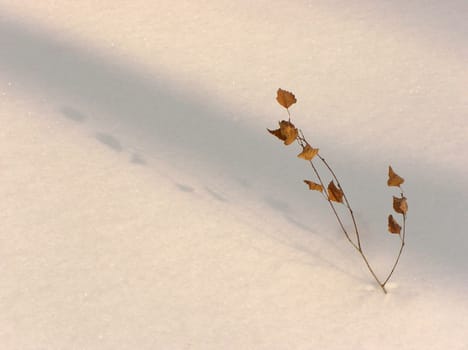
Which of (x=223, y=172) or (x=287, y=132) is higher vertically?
(x=287, y=132)

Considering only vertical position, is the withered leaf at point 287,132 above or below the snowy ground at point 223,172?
above

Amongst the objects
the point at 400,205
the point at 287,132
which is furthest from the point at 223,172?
the point at 400,205

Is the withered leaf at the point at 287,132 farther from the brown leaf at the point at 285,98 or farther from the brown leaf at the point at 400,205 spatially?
the brown leaf at the point at 400,205

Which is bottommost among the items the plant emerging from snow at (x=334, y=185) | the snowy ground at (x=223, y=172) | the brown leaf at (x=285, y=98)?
the snowy ground at (x=223, y=172)

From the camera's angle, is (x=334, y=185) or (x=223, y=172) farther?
(x=223, y=172)

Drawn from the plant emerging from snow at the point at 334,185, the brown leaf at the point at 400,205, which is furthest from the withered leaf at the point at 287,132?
the brown leaf at the point at 400,205

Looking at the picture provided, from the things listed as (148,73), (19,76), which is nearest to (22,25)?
(19,76)

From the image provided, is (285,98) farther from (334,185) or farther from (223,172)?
(223,172)

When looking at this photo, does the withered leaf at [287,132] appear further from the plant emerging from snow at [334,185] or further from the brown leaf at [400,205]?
the brown leaf at [400,205]

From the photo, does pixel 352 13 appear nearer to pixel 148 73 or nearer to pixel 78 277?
pixel 148 73
